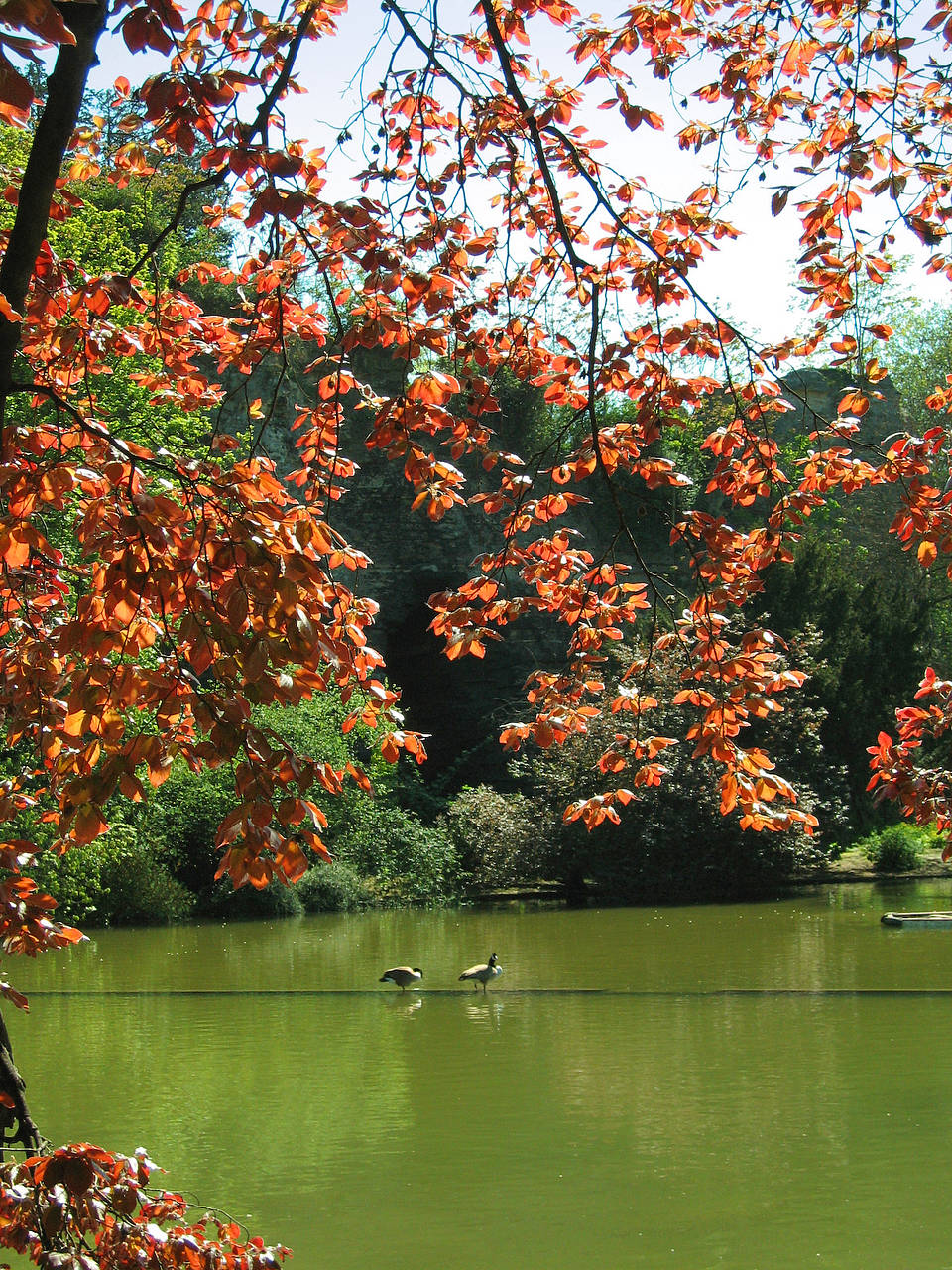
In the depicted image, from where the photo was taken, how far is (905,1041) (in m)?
7.59

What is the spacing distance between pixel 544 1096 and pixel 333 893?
458 inches

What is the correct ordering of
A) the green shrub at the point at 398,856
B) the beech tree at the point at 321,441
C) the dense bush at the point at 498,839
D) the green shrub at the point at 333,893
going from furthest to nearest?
the green shrub at the point at 398,856 < the dense bush at the point at 498,839 < the green shrub at the point at 333,893 < the beech tree at the point at 321,441

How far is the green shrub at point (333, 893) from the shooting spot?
703 inches

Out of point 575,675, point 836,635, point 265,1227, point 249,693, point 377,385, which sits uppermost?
point 377,385

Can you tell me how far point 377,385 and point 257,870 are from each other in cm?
2443

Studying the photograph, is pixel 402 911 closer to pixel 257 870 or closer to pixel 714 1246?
pixel 714 1246

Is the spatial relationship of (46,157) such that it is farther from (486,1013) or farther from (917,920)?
(917,920)

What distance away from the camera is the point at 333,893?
A: 17953 millimetres

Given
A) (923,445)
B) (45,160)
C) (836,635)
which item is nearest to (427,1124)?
(923,445)

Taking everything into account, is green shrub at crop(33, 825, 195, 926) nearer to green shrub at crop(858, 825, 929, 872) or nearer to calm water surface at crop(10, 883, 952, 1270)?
calm water surface at crop(10, 883, 952, 1270)

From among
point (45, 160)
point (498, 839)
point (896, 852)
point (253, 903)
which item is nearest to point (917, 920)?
point (896, 852)

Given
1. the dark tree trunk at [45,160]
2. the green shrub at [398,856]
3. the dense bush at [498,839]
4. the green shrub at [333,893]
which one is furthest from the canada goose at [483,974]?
the dark tree trunk at [45,160]

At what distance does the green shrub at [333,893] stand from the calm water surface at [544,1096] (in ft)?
17.1

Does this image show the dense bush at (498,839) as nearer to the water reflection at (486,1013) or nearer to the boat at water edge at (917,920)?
the boat at water edge at (917,920)
